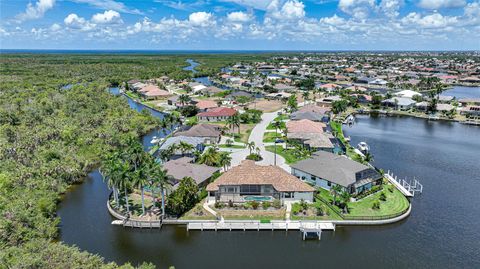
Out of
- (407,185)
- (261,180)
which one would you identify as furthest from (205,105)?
(407,185)

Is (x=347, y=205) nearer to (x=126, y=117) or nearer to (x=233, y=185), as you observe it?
(x=233, y=185)

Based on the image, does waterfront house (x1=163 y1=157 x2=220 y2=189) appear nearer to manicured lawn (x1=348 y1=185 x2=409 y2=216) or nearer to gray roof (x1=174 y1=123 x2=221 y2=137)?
gray roof (x1=174 y1=123 x2=221 y2=137)

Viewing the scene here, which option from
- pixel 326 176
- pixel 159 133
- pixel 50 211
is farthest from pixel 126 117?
pixel 326 176

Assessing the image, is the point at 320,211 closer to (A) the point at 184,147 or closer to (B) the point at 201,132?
(A) the point at 184,147

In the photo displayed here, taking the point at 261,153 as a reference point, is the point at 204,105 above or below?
above

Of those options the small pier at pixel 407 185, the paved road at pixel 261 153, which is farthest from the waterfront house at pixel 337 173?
the paved road at pixel 261 153

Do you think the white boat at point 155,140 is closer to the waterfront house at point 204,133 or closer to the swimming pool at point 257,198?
the waterfront house at point 204,133
